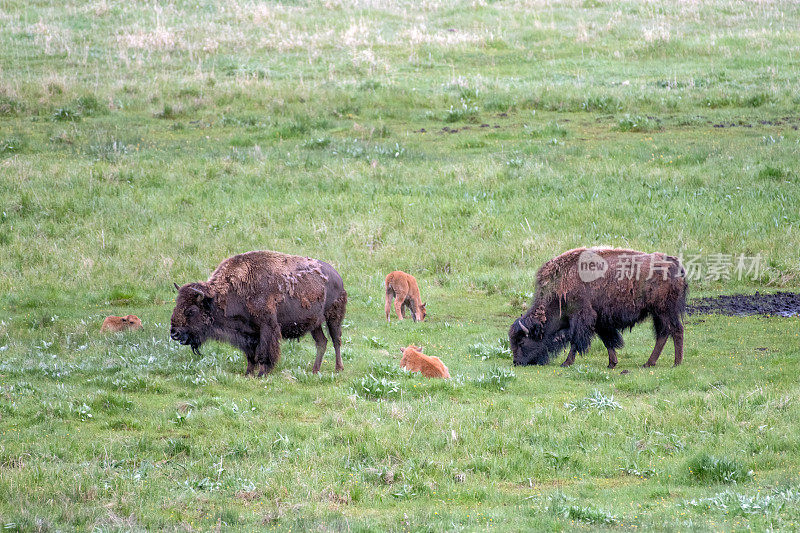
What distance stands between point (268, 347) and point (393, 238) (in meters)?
8.87

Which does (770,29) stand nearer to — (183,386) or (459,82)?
(459,82)

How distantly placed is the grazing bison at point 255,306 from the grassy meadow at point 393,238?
52 centimetres

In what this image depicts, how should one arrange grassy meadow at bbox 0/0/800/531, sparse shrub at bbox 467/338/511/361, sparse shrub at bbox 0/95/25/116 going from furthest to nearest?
sparse shrub at bbox 0/95/25/116 → sparse shrub at bbox 467/338/511/361 → grassy meadow at bbox 0/0/800/531

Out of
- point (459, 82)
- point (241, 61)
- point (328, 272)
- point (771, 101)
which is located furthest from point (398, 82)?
point (328, 272)

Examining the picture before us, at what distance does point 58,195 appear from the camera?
850 inches

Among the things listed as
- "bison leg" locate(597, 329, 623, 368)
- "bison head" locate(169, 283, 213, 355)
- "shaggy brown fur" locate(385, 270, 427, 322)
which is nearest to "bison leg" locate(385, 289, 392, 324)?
"shaggy brown fur" locate(385, 270, 427, 322)

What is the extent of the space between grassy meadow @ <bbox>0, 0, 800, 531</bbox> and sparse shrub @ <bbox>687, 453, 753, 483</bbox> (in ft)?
0.09

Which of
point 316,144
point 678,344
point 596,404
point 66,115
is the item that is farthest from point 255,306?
point 66,115

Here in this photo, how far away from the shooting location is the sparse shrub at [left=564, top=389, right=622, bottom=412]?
34.3 ft

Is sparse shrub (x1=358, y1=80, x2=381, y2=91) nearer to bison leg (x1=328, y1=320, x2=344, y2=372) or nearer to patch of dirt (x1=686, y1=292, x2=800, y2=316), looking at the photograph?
patch of dirt (x1=686, y1=292, x2=800, y2=316)

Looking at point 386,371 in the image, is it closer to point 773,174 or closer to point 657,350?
point 657,350

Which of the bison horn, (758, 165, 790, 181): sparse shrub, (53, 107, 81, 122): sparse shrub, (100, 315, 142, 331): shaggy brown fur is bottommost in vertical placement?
(100, 315, 142, 331): shaggy brown fur

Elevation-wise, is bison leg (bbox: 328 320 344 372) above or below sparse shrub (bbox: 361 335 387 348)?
above

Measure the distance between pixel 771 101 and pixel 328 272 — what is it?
21.8 m
